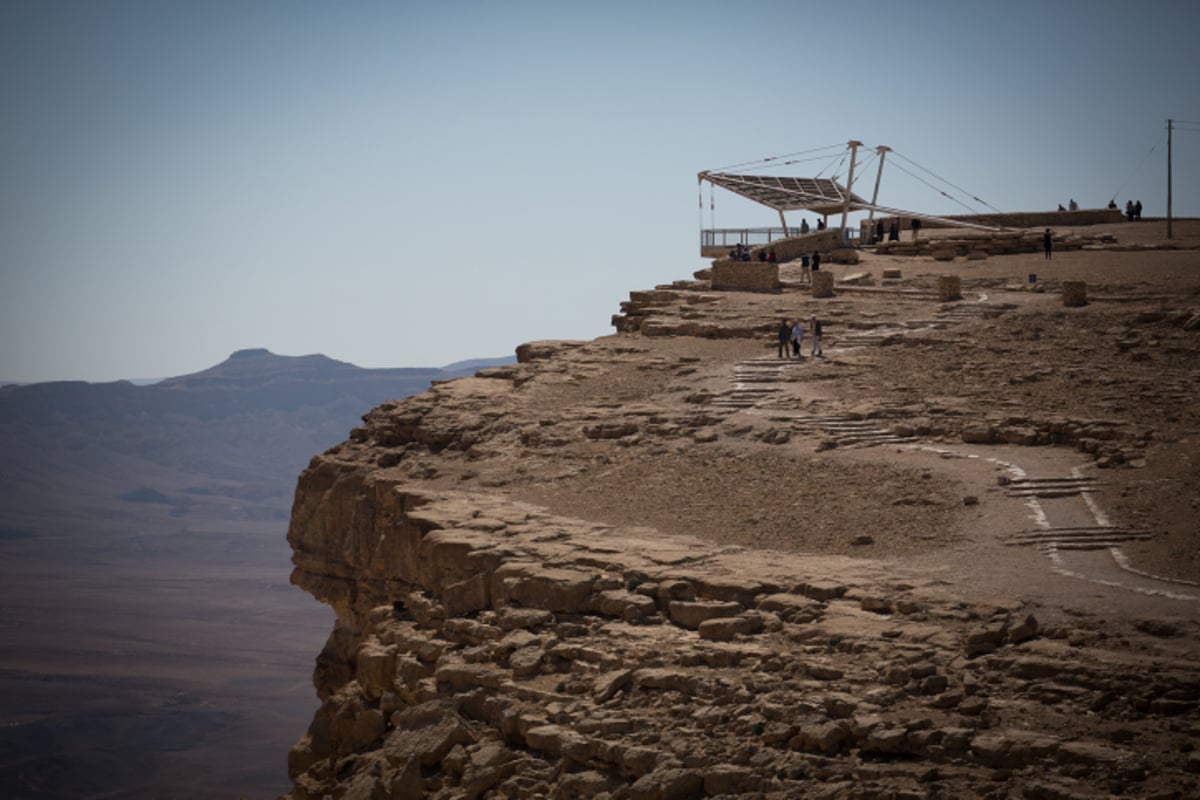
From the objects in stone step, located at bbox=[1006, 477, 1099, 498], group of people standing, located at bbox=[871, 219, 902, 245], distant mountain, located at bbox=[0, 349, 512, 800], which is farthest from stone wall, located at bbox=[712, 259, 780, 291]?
distant mountain, located at bbox=[0, 349, 512, 800]

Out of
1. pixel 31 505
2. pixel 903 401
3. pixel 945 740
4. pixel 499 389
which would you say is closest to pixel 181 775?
pixel 499 389

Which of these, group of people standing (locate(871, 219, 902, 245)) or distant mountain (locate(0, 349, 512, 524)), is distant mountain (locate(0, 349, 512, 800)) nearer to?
distant mountain (locate(0, 349, 512, 524))

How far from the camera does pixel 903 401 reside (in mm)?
22547

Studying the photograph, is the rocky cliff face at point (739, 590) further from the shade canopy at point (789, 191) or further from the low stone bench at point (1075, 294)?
the shade canopy at point (789, 191)

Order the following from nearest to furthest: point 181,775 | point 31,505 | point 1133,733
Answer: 1. point 1133,733
2. point 181,775
3. point 31,505

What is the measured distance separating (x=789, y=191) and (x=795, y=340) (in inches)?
644

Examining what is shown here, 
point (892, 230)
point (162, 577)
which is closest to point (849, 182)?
point (892, 230)

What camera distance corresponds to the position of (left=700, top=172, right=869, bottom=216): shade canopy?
41.2 meters

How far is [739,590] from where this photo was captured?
14.0 m

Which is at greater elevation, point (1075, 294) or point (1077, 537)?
point (1075, 294)

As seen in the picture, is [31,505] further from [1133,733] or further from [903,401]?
[1133,733]

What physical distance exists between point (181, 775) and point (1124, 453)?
45549 millimetres

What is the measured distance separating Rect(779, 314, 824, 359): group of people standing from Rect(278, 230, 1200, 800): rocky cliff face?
405mm

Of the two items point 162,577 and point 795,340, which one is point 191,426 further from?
point 795,340
